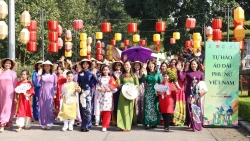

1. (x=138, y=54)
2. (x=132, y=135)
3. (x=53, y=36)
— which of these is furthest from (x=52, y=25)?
(x=132, y=135)

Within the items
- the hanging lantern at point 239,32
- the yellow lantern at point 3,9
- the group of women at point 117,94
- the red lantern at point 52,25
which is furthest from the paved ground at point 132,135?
the red lantern at point 52,25

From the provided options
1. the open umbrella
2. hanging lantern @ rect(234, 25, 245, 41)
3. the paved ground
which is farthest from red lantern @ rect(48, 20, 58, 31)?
the paved ground

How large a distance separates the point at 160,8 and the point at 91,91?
19839 mm

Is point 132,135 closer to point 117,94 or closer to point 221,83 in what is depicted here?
point 117,94

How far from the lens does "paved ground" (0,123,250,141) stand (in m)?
8.15

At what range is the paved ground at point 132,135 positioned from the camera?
26.7 feet

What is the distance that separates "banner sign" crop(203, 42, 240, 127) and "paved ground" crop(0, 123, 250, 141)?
0.33 m

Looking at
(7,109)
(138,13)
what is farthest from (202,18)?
(7,109)

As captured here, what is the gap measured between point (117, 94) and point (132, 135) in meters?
1.47

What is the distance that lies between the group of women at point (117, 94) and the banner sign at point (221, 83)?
410mm

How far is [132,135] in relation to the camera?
852 cm

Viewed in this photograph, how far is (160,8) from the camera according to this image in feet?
92.8

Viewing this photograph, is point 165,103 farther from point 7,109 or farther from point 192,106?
point 7,109

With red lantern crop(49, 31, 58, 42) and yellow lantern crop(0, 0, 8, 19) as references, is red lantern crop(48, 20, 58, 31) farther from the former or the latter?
yellow lantern crop(0, 0, 8, 19)
